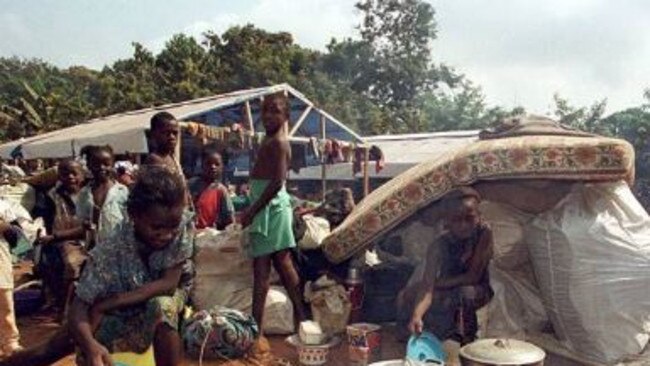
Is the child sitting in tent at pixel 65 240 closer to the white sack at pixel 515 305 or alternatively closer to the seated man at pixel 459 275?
the seated man at pixel 459 275

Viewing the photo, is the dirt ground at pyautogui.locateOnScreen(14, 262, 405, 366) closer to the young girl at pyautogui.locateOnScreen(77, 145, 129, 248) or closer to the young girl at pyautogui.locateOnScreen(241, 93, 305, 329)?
the young girl at pyautogui.locateOnScreen(241, 93, 305, 329)

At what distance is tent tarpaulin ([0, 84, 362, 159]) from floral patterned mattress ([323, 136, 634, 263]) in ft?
9.12

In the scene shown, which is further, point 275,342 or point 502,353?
point 275,342

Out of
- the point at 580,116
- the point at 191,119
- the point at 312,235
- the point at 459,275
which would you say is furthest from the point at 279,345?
the point at 580,116

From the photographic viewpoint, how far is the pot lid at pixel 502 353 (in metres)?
2.69

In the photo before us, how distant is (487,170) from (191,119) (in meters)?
6.18

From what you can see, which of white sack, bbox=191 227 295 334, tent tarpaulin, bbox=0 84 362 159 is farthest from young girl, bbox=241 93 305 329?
tent tarpaulin, bbox=0 84 362 159

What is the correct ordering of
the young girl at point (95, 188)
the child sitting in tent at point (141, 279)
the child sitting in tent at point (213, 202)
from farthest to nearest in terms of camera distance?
the child sitting in tent at point (213, 202)
the young girl at point (95, 188)
the child sitting in tent at point (141, 279)

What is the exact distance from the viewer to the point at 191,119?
930 centimetres

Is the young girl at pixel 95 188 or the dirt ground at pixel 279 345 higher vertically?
the young girl at pixel 95 188

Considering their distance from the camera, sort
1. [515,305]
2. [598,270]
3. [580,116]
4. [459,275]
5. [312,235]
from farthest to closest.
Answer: [580,116]
[312,235]
[515,305]
[459,275]
[598,270]

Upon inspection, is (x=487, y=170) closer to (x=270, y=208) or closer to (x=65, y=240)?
(x=270, y=208)

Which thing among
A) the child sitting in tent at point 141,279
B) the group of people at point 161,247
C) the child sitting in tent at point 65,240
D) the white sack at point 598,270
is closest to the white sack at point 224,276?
the group of people at point 161,247

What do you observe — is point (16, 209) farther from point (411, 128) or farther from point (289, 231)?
point (411, 128)
